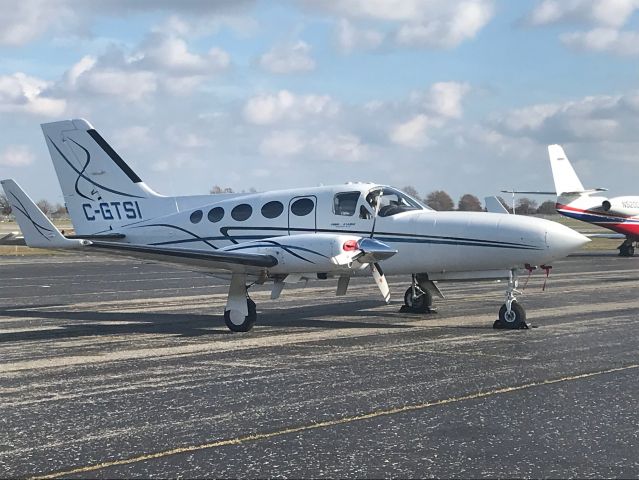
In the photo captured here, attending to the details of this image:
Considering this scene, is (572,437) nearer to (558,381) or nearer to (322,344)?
(558,381)

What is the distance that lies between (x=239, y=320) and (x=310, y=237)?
1916 millimetres

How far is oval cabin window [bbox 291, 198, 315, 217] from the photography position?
15.2 metres

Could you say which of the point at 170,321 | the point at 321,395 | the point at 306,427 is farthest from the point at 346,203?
the point at 306,427

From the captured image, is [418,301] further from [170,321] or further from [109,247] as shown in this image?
[109,247]

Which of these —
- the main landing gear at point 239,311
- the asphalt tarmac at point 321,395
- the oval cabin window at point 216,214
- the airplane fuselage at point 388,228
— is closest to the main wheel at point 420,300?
the asphalt tarmac at point 321,395

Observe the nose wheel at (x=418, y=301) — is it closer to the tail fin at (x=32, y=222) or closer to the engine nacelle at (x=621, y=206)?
the tail fin at (x=32, y=222)

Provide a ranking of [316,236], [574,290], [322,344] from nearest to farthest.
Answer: [322,344] < [316,236] < [574,290]

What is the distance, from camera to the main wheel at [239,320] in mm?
13828

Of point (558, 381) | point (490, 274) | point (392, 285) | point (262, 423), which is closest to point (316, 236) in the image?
point (490, 274)

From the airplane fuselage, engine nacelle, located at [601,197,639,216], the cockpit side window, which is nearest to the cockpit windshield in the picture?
the airplane fuselage

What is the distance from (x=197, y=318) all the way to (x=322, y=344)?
4.72 meters

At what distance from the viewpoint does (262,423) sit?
7.26m

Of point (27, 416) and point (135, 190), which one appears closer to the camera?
point (27, 416)

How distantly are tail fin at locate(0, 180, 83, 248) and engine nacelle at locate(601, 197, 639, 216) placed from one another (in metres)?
42.8
